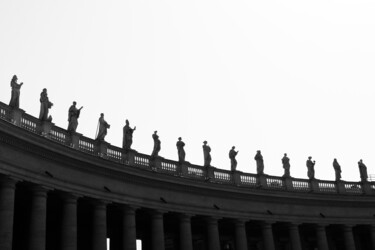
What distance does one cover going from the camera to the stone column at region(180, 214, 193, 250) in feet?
177

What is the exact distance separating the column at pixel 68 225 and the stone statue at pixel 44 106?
6212mm

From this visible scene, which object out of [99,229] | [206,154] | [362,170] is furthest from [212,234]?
[362,170]

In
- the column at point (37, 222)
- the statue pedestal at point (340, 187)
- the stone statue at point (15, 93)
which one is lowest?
the column at point (37, 222)

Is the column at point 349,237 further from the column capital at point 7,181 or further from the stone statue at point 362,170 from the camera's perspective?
the column capital at point 7,181

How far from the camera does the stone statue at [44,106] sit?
42688 millimetres

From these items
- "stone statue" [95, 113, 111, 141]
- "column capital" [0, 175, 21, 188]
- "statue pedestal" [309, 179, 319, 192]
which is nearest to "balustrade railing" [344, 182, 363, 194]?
"statue pedestal" [309, 179, 319, 192]

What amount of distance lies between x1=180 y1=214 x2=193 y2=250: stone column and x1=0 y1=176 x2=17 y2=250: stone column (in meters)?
20.9

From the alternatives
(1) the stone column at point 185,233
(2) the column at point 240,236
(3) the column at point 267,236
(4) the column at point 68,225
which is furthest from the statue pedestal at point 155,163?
(3) the column at point 267,236

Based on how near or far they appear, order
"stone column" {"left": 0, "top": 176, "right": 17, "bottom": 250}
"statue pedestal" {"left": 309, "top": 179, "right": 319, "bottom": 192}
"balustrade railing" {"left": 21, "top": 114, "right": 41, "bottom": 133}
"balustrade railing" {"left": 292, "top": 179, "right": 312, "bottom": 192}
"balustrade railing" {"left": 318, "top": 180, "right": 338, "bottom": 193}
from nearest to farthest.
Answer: "stone column" {"left": 0, "top": 176, "right": 17, "bottom": 250} < "balustrade railing" {"left": 21, "top": 114, "right": 41, "bottom": 133} < "balustrade railing" {"left": 292, "top": 179, "right": 312, "bottom": 192} < "statue pedestal" {"left": 309, "top": 179, "right": 319, "bottom": 192} < "balustrade railing" {"left": 318, "top": 180, "right": 338, "bottom": 193}

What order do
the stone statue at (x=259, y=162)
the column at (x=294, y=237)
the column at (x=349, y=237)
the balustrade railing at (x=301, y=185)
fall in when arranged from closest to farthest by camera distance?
the column at (x=294, y=237)
the stone statue at (x=259, y=162)
the column at (x=349, y=237)
the balustrade railing at (x=301, y=185)

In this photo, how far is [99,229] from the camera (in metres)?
45.6

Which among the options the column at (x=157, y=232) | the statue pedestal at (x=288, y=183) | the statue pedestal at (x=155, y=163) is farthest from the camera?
the statue pedestal at (x=288, y=183)

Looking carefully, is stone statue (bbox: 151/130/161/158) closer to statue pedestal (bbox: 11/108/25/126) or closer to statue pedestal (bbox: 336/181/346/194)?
statue pedestal (bbox: 11/108/25/126)

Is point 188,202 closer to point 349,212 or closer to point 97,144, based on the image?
point 97,144
